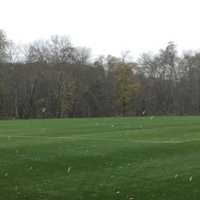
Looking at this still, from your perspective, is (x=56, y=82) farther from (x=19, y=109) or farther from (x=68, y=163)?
(x=68, y=163)

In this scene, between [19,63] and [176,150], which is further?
[19,63]

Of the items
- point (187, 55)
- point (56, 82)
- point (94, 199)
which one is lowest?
point (94, 199)

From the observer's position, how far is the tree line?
10031 cm

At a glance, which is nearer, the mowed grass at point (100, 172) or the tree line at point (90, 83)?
the mowed grass at point (100, 172)

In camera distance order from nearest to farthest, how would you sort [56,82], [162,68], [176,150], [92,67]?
1. [176,150]
2. [56,82]
3. [92,67]
4. [162,68]

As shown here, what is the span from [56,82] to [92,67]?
10.4 m

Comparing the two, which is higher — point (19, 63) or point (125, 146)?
point (19, 63)

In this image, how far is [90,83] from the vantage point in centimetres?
10406

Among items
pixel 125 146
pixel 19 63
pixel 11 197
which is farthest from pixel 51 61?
pixel 11 197

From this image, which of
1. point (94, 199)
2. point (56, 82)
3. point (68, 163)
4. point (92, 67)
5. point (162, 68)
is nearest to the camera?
point (94, 199)

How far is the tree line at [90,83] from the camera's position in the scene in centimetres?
10031

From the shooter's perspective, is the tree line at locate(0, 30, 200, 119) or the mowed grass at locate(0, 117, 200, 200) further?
the tree line at locate(0, 30, 200, 119)

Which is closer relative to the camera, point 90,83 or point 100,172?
point 100,172

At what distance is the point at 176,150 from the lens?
82.1 feet
